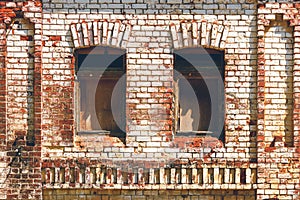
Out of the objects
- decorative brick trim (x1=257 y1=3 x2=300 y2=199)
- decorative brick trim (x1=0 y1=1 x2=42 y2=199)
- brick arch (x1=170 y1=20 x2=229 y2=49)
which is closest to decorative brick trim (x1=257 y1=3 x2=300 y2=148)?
decorative brick trim (x1=257 y1=3 x2=300 y2=199)

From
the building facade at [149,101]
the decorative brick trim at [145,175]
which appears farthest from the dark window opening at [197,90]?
the decorative brick trim at [145,175]

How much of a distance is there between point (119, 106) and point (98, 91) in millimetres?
339

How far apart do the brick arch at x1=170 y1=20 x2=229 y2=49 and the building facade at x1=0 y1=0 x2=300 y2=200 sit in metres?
0.01

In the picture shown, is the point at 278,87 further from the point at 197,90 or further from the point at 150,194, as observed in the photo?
the point at 150,194

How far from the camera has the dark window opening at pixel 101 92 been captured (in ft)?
21.7

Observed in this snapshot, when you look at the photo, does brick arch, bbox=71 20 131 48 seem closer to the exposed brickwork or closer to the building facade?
the building facade

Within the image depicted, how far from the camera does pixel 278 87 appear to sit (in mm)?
6480

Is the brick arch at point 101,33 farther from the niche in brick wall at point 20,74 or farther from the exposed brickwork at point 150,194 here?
the exposed brickwork at point 150,194

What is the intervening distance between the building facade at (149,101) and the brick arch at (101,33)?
0.01 m

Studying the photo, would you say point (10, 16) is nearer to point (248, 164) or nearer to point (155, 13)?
point (155, 13)

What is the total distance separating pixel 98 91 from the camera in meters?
6.66

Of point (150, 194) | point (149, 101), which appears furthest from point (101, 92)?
point (150, 194)

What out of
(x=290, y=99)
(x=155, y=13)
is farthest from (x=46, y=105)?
(x=290, y=99)

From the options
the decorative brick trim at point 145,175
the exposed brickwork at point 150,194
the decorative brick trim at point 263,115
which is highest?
the decorative brick trim at point 263,115
